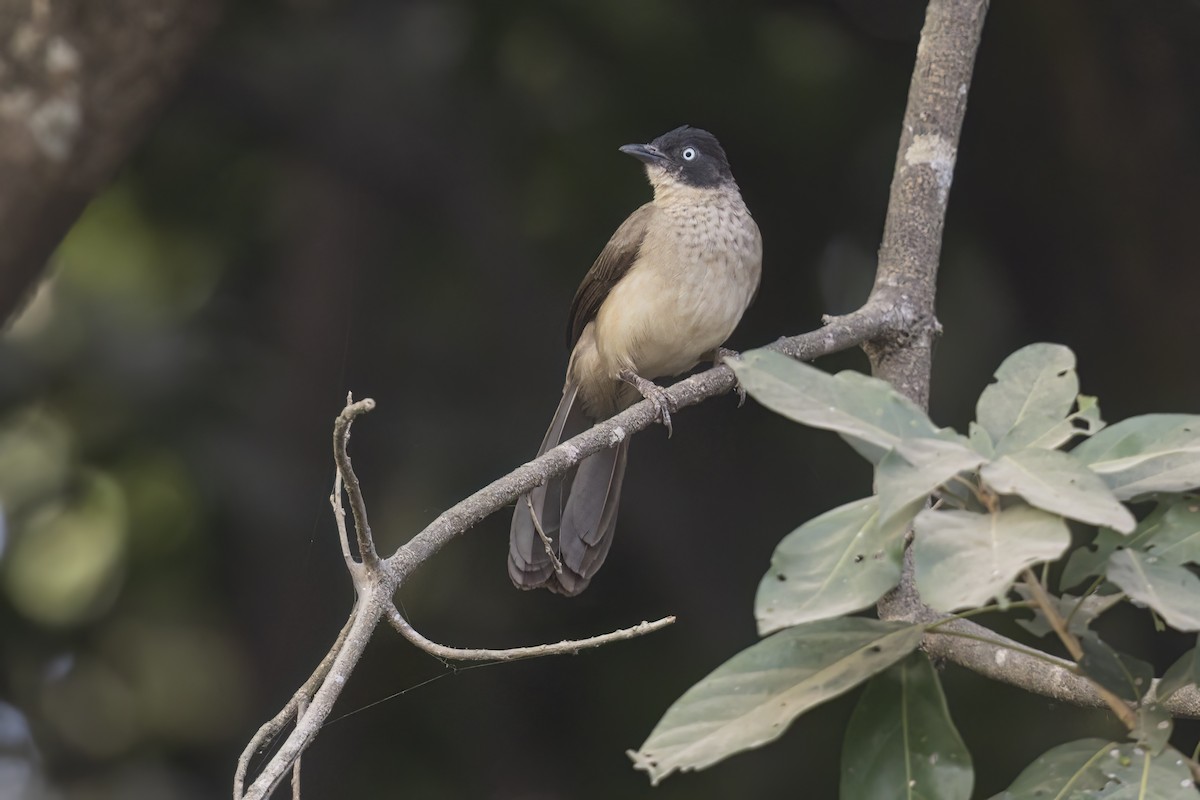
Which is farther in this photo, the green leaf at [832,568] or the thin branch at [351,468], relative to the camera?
the thin branch at [351,468]

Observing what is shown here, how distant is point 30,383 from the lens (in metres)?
3.80

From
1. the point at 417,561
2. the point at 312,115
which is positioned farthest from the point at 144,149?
the point at 417,561

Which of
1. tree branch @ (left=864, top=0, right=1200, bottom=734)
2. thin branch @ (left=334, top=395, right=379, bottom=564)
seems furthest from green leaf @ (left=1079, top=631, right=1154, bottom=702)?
tree branch @ (left=864, top=0, right=1200, bottom=734)

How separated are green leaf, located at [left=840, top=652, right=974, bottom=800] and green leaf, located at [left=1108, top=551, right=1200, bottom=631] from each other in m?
0.27

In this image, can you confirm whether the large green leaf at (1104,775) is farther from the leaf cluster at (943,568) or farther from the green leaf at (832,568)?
the green leaf at (832,568)

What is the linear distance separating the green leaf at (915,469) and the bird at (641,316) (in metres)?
1.82

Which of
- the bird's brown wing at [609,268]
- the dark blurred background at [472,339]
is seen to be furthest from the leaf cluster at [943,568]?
the dark blurred background at [472,339]

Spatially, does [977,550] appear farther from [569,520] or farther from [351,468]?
[569,520]

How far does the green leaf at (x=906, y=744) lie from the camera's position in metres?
1.41

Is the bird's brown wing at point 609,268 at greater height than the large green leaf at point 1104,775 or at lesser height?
greater

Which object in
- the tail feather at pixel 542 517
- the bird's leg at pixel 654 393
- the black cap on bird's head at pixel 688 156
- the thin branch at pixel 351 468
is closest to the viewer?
the thin branch at pixel 351 468

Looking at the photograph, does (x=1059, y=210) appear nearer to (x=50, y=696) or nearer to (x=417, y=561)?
(x=417, y=561)

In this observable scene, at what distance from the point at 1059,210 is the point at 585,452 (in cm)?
255

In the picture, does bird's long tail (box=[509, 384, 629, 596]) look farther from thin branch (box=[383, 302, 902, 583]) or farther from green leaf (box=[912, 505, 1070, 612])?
green leaf (box=[912, 505, 1070, 612])
